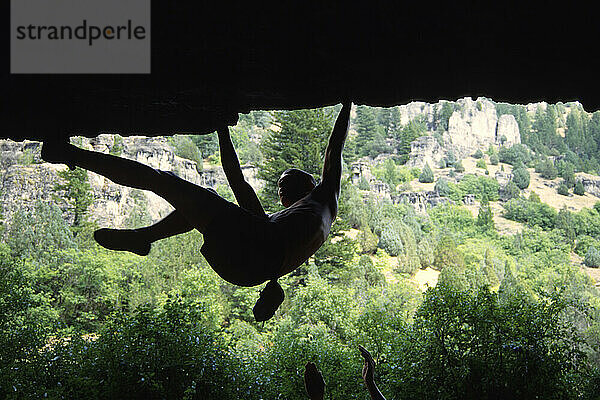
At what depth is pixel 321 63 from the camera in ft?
6.40

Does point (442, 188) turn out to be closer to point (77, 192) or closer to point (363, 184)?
point (363, 184)

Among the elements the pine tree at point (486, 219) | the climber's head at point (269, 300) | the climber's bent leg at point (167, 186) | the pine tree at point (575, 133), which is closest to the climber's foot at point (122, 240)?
the climber's bent leg at point (167, 186)

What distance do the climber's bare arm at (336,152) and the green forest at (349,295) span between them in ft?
20.8

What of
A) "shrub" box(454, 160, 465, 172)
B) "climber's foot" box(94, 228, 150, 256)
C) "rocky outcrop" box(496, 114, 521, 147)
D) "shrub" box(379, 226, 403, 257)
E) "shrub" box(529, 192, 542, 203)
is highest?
"climber's foot" box(94, 228, 150, 256)

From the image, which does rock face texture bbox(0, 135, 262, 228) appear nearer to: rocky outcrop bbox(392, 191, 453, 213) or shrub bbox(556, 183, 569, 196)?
rocky outcrop bbox(392, 191, 453, 213)

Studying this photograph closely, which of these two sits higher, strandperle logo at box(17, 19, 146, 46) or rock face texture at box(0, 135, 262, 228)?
strandperle logo at box(17, 19, 146, 46)

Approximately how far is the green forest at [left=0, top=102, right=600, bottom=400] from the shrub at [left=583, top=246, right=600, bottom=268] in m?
0.16

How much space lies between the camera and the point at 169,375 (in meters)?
7.90

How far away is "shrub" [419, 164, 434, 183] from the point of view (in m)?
47.3

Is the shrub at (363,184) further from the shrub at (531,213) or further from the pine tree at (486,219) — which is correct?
the shrub at (531,213)

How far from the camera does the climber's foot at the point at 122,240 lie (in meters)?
1.98

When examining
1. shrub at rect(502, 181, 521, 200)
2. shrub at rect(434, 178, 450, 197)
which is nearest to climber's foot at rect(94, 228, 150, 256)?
shrub at rect(434, 178, 450, 197)

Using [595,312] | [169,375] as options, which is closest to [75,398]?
[169,375]

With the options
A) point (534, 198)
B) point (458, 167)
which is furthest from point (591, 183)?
point (458, 167)
